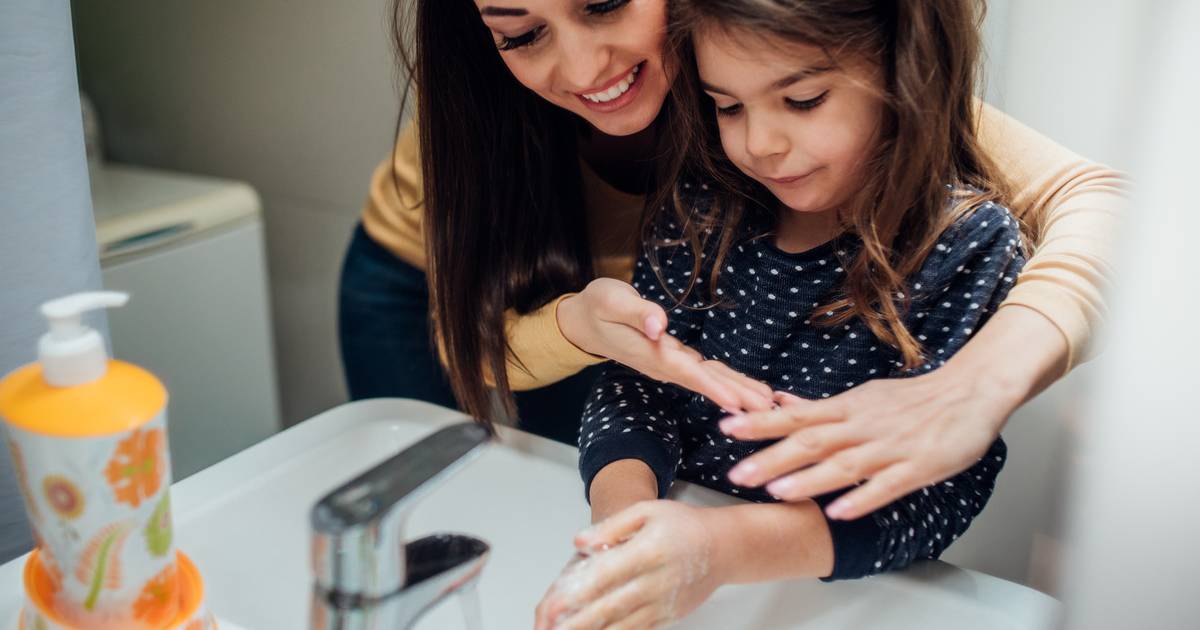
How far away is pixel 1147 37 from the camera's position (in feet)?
1.31

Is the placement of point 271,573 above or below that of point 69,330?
below

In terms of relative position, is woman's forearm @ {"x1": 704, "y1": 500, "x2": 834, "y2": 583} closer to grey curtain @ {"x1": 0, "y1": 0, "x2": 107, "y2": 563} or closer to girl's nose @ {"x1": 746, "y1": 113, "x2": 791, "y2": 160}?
girl's nose @ {"x1": 746, "y1": 113, "x2": 791, "y2": 160}

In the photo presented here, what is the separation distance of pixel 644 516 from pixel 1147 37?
1.14ft

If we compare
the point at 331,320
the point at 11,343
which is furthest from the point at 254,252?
the point at 11,343

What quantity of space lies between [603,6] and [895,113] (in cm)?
22

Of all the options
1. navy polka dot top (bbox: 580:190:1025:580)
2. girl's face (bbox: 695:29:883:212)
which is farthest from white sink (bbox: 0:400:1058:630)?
girl's face (bbox: 695:29:883:212)

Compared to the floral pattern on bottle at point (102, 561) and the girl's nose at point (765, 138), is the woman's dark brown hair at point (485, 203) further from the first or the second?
the floral pattern on bottle at point (102, 561)

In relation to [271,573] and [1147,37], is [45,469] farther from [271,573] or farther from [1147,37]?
[1147,37]

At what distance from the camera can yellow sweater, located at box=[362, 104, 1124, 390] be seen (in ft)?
1.92

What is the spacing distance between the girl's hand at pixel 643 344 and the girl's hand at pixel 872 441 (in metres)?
0.04

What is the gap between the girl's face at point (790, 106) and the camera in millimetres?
596

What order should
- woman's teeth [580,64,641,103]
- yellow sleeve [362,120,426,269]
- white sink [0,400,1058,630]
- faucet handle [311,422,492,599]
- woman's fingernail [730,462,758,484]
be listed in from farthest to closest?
yellow sleeve [362,120,426,269] < woman's teeth [580,64,641,103] < white sink [0,400,1058,630] < woman's fingernail [730,462,758,484] < faucet handle [311,422,492,599]

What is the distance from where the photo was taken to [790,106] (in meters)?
0.61

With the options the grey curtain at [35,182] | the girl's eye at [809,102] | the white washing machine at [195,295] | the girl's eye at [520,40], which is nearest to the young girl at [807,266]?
the girl's eye at [809,102]
